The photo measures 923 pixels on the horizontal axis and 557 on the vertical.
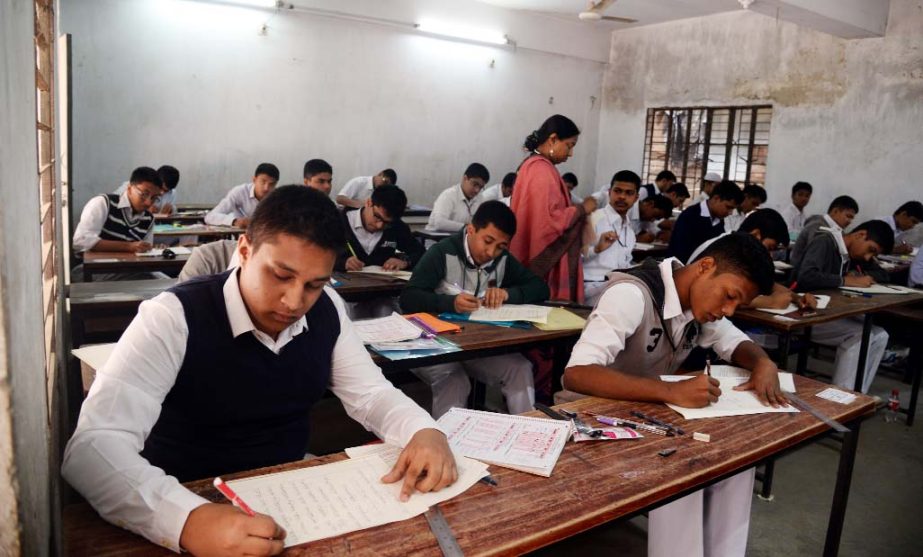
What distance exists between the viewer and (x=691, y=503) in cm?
185

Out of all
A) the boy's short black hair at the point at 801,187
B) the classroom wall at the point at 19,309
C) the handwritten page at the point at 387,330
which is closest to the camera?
the classroom wall at the point at 19,309

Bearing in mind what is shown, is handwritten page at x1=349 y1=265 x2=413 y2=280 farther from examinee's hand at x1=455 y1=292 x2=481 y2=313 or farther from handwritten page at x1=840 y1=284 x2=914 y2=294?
handwritten page at x1=840 y1=284 x2=914 y2=294

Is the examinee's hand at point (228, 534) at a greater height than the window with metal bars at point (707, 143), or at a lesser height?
lesser

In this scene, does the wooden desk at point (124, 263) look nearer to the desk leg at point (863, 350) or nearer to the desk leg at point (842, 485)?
the desk leg at point (842, 485)

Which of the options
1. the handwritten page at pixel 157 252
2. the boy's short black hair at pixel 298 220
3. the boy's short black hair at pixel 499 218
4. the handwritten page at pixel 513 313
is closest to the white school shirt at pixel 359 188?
the handwritten page at pixel 157 252

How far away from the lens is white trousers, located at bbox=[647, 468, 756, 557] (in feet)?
6.09

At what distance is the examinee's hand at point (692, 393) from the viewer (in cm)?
178

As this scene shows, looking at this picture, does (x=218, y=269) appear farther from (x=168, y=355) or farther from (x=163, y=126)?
(x=163, y=126)

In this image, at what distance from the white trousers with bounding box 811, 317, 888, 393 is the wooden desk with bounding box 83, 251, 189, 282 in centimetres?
387

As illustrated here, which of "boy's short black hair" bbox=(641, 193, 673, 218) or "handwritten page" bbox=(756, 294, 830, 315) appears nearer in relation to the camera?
"handwritten page" bbox=(756, 294, 830, 315)

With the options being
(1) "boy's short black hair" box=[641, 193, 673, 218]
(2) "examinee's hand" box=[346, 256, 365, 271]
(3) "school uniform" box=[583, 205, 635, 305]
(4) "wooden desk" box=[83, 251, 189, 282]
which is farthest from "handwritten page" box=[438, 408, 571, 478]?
(1) "boy's short black hair" box=[641, 193, 673, 218]

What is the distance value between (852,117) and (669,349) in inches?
260

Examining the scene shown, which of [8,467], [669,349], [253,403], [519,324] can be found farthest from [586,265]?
[8,467]

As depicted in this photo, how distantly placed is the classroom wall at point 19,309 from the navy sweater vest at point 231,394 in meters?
0.52
